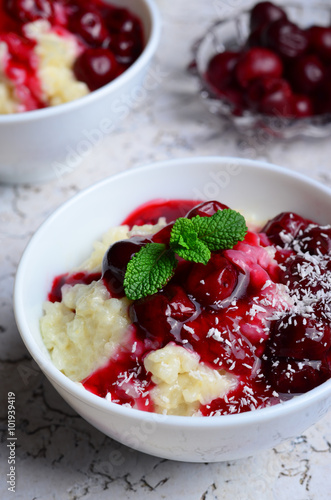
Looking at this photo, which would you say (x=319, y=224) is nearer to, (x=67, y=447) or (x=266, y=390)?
(x=266, y=390)

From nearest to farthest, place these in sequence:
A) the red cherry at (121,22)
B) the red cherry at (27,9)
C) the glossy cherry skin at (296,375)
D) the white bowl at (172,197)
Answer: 1. the white bowl at (172,197)
2. the glossy cherry skin at (296,375)
3. the red cherry at (27,9)
4. the red cherry at (121,22)

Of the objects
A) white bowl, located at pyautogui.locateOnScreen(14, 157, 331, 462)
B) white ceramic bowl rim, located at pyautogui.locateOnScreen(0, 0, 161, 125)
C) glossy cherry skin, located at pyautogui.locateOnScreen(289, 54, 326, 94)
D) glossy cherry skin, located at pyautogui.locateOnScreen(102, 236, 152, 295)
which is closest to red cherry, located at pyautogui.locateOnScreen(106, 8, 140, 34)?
white ceramic bowl rim, located at pyautogui.locateOnScreen(0, 0, 161, 125)

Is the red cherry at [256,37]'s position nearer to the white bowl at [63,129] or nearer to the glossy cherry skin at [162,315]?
the white bowl at [63,129]

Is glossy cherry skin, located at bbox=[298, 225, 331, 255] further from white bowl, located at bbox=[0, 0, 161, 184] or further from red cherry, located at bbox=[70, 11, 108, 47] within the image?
red cherry, located at bbox=[70, 11, 108, 47]

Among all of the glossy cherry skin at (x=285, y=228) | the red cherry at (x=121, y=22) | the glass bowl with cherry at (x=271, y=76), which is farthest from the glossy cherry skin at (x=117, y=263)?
the red cherry at (x=121, y=22)

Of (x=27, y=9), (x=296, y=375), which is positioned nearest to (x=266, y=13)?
(x=27, y=9)
